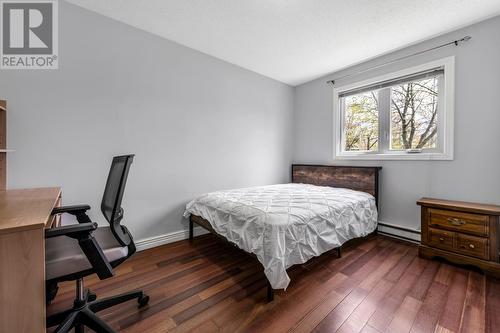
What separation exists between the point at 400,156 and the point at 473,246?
116 centimetres

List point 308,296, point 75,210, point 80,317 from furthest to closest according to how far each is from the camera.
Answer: point 308,296, point 75,210, point 80,317

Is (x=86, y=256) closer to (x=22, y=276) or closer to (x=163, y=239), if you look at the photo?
(x=22, y=276)

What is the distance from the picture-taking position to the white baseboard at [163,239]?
7.60 ft

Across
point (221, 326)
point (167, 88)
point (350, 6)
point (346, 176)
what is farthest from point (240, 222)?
point (350, 6)

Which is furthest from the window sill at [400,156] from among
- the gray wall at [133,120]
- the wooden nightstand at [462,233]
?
the gray wall at [133,120]

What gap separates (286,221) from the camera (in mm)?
1579

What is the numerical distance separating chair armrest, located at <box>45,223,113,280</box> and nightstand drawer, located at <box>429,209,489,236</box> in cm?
280

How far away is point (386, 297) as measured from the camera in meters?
1.54

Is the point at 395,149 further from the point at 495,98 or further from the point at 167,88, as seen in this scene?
the point at 167,88

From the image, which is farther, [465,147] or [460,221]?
[465,147]

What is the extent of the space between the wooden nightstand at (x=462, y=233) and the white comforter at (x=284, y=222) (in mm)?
542

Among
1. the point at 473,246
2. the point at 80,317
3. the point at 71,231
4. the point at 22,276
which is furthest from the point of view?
the point at 473,246

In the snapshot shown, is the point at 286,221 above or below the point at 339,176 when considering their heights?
below

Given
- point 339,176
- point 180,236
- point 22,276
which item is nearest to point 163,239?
point 180,236
